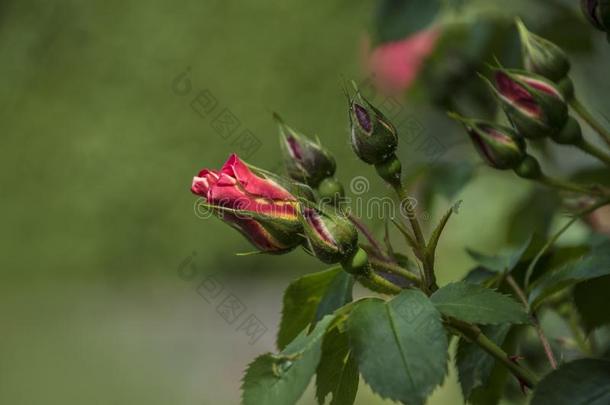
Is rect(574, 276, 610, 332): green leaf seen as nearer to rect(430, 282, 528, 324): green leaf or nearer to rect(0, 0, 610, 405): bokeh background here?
rect(430, 282, 528, 324): green leaf

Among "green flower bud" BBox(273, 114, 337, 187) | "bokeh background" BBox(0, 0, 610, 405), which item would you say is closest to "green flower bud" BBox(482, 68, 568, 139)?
"green flower bud" BBox(273, 114, 337, 187)

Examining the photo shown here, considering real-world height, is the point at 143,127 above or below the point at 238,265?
above

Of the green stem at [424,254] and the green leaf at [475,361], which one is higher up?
the green stem at [424,254]

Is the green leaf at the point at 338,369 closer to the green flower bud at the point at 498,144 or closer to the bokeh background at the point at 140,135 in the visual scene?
the green flower bud at the point at 498,144

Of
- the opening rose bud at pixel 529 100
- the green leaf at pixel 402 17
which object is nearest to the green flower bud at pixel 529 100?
the opening rose bud at pixel 529 100

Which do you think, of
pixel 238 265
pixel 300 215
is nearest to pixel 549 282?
pixel 300 215

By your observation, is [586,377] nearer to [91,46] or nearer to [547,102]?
[547,102]

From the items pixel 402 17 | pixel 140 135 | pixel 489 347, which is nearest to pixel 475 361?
pixel 489 347
